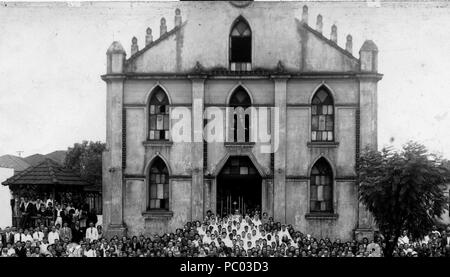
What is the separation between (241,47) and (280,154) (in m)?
4.88

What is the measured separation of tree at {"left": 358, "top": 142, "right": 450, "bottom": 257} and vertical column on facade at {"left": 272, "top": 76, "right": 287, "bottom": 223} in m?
5.40

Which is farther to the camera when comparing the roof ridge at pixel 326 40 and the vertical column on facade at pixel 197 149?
the roof ridge at pixel 326 40

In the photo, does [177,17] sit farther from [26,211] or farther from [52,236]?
[52,236]

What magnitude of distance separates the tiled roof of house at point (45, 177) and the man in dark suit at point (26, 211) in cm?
84

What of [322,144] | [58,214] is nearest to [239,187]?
[322,144]

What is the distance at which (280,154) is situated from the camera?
1191 inches

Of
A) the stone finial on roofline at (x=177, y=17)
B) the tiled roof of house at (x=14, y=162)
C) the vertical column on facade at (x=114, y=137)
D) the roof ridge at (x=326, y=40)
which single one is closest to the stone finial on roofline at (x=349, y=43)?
the roof ridge at (x=326, y=40)

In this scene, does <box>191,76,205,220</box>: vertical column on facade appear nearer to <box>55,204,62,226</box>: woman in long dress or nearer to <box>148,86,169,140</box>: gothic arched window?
<box>148,86,169,140</box>: gothic arched window

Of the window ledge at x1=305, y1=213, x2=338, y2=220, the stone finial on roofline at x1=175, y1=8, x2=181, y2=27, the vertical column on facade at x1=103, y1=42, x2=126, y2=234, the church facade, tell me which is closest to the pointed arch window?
the church facade

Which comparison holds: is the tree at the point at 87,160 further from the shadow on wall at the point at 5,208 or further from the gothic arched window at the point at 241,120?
the gothic arched window at the point at 241,120

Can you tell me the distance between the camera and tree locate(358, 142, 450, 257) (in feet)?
79.2

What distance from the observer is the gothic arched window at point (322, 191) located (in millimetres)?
30469

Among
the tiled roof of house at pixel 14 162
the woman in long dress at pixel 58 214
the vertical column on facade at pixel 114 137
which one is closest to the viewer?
the woman in long dress at pixel 58 214
